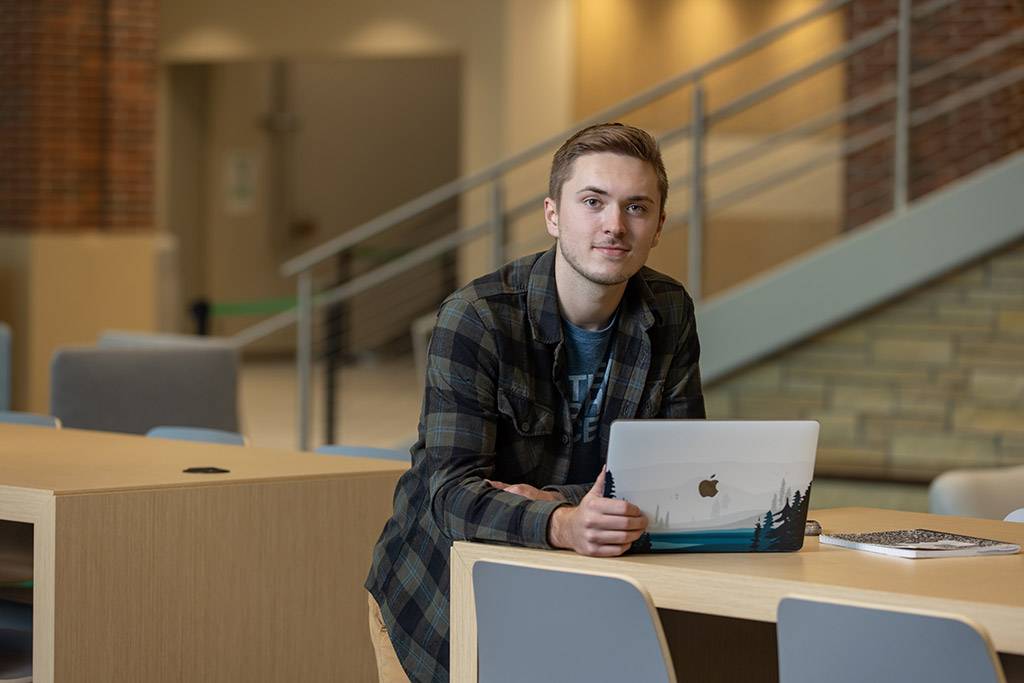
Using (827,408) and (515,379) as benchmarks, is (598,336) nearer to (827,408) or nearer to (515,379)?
(515,379)

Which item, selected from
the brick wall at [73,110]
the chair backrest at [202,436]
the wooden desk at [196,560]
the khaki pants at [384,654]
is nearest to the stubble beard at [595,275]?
the khaki pants at [384,654]

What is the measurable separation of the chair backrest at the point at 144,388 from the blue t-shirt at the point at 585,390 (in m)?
3.56

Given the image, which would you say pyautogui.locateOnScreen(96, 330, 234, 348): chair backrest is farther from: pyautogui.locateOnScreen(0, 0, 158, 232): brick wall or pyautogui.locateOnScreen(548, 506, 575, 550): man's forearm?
pyautogui.locateOnScreen(548, 506, 575, 550): man's forearm

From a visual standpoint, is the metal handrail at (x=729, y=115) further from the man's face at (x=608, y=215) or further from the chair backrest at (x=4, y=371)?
the man's face at (x=608, y=215)

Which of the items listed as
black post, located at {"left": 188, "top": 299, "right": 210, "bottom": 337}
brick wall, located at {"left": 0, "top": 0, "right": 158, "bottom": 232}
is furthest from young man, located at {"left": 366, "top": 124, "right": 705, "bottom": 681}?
black post, located at {"left": 188, "top": 299, "right": 210, "bottom": 337}

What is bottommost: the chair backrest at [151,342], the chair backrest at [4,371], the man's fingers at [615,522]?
the man's fingers at [615,522]

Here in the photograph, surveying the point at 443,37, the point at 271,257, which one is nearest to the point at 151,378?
the point at 443,37

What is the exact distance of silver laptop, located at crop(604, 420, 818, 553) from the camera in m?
2.21

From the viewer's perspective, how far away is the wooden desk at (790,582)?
2.01 m

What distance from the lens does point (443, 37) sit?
12070mm

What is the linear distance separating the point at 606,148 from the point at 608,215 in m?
0.11

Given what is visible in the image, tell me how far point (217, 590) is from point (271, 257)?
11.2 meters

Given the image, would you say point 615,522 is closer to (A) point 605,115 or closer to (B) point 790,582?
(B) point 790,582

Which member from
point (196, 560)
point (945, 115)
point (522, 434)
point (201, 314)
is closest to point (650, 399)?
point (522, 434)
